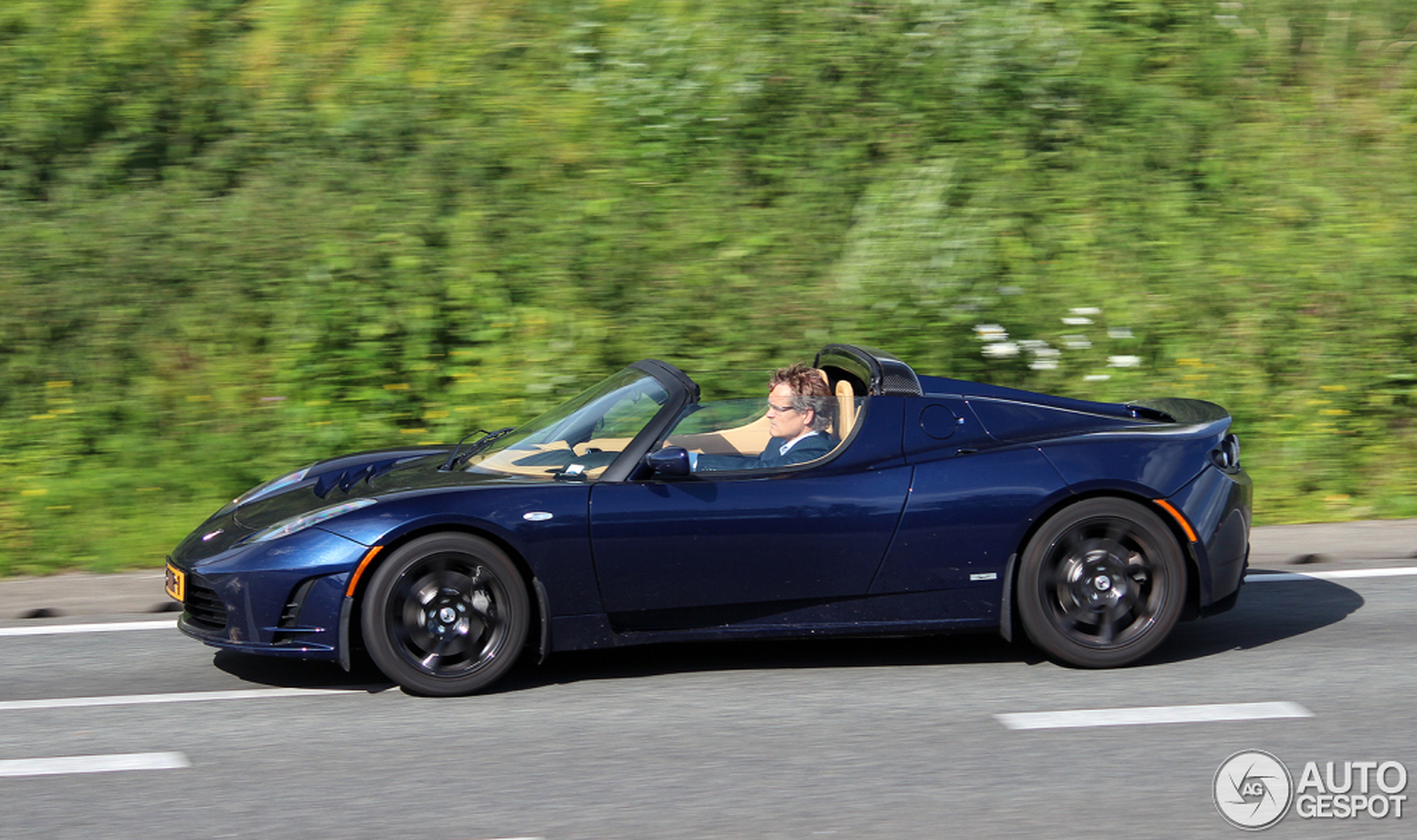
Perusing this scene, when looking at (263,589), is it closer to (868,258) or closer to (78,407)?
(78,407)

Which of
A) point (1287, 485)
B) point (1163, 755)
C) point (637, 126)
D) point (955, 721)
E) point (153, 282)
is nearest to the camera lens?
point (1163, 755)

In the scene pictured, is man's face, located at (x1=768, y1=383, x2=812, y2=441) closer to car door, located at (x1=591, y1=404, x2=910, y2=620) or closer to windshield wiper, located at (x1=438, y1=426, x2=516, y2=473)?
car door, located at (x1=591, y1=404, x2=910, y2=620)

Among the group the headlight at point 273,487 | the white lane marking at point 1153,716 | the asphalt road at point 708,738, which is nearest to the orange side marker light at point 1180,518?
the asphalt road at point 708,738

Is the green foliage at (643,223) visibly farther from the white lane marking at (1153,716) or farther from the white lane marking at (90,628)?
the white lane marking at (1153,716)

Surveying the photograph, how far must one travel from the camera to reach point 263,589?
16.4ft

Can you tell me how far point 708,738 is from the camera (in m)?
4.74

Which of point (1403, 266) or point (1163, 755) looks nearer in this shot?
point (1163, 755)

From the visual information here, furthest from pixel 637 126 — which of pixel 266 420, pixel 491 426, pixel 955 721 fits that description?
pixel 955 721

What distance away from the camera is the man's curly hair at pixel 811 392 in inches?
222

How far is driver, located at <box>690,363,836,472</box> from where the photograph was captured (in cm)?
543

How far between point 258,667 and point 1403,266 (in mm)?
8186

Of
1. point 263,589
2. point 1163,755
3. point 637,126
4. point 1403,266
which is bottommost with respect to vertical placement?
point 1163,755

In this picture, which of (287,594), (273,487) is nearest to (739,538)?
(287,594)

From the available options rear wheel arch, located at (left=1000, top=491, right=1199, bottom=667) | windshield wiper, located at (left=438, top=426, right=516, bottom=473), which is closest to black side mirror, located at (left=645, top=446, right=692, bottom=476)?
windshield wiper, located at (left=438, top=426, right=516, bottom=473)
